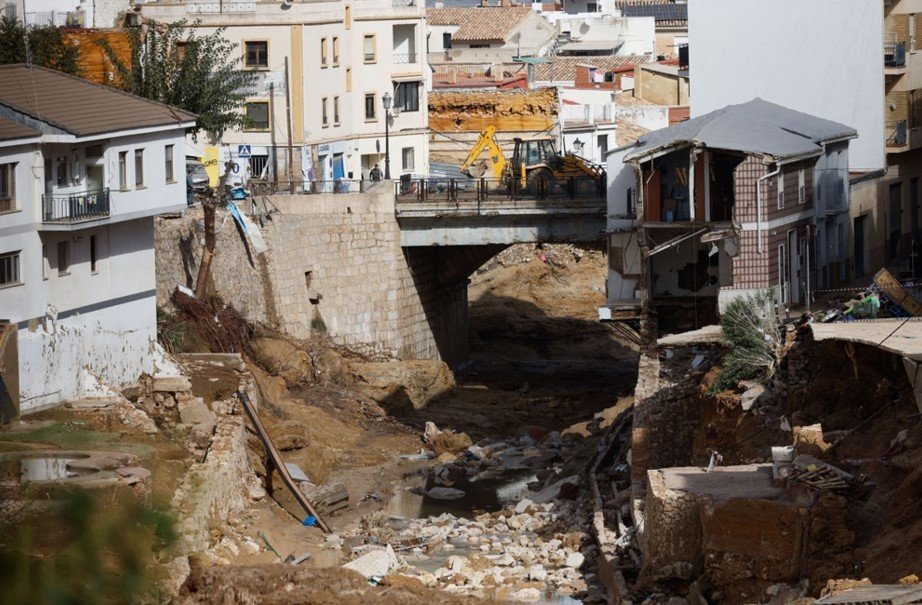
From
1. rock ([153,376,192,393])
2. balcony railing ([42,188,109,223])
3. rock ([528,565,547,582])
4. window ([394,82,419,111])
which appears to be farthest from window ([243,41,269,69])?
rock ([528,565,547,582])

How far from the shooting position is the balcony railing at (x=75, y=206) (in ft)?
95.6

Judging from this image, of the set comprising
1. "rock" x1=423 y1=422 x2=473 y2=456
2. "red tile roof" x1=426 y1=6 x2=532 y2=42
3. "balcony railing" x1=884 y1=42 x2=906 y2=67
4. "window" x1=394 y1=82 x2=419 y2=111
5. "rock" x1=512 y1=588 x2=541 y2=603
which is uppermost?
"red tile roof" x1=426 y1=6 x2=532 y2=42

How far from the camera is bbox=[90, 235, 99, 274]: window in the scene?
102 feet

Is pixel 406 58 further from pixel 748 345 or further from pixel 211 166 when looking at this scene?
pixel 748 345

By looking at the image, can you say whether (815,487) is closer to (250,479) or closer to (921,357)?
(921,357)

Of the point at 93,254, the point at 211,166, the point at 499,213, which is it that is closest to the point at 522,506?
the point at 93,254

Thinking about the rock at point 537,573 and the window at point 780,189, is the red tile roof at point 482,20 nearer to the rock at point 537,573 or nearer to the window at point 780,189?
the window at point 780,189

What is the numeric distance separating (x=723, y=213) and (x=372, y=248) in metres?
13.7

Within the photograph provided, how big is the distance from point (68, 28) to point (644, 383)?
23.9 meters

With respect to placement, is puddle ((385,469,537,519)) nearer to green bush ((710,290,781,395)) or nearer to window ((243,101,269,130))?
green bush ((710,290,781,395))

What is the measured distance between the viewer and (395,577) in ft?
75.7

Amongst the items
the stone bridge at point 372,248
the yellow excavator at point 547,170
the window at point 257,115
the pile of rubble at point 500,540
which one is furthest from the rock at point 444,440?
the window at point 257,115

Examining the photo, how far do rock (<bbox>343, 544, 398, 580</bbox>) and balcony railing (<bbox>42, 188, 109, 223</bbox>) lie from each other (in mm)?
8877

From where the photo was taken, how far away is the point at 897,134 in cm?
4103
